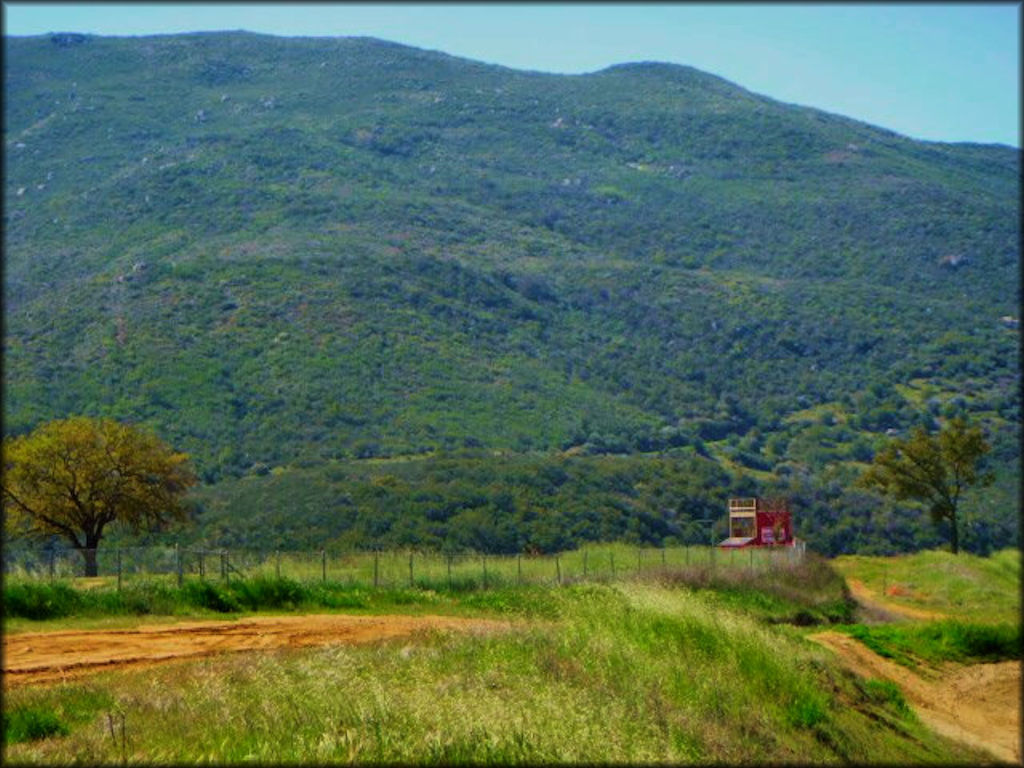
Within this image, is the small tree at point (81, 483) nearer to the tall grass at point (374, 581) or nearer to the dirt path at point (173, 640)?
the tall grass at point (374, 581)

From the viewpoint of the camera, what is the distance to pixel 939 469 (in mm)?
55938

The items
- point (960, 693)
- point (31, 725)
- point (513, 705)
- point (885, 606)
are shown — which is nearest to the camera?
point (513, 705)

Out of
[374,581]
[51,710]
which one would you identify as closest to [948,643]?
[374,581]

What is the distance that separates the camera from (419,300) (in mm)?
102750

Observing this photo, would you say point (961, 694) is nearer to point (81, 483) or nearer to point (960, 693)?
point (960, 693)

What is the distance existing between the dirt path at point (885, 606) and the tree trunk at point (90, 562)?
21.8 metres

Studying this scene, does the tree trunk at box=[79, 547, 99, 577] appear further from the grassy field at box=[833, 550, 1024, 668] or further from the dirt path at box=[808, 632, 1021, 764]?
the grassy field at box=[833, 550, 1024, 668]

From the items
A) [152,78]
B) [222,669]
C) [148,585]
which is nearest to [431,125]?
[152,78]

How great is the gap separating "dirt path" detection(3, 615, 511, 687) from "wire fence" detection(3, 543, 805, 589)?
581cm

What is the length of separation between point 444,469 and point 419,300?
122 ft

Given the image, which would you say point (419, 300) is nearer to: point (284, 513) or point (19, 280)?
point (19, 280)

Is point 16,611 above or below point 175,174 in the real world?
below

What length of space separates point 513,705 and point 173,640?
1142 centimetres

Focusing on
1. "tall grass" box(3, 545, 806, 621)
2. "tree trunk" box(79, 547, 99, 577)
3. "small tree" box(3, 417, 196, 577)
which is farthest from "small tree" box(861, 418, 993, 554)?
"tree trunk" box(79, 547, 99, 577)
